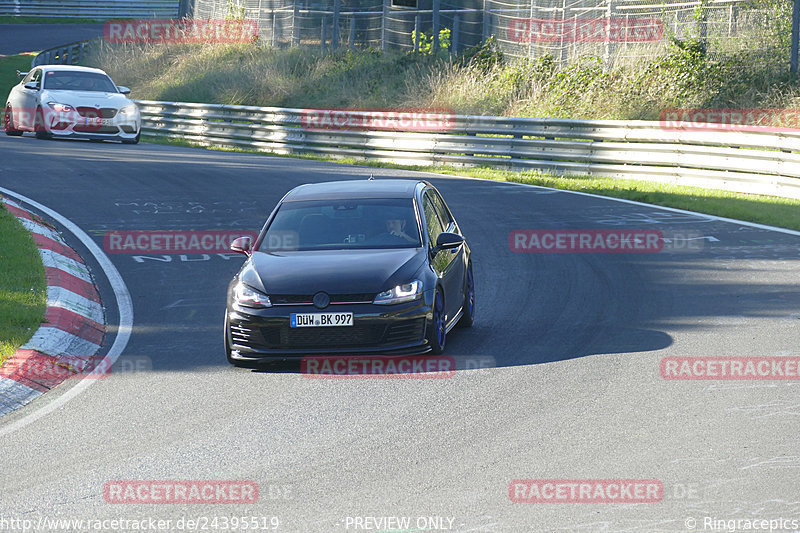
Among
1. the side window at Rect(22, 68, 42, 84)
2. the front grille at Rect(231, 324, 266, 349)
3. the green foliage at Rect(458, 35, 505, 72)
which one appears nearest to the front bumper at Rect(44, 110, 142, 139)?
the side window at Rect(22, 68, 42, 84)

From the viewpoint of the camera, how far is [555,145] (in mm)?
23469

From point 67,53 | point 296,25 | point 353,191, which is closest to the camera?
point 353,191

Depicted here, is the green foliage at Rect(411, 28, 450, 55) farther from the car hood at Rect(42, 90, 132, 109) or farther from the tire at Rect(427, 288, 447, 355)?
the tire at Rect(427, 288, 447, 355)

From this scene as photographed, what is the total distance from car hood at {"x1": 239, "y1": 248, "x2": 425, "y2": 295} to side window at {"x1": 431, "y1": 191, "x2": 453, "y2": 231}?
1.42 m

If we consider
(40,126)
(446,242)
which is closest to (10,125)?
(40,126)

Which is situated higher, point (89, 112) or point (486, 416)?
point (89, 112)

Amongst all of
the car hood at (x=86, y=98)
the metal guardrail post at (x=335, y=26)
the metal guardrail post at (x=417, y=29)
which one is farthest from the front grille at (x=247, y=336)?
the metal guardrail post at (x=335, y=26)

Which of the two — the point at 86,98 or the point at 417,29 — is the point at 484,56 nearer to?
the point at 417,29

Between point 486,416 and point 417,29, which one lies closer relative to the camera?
point 486,416

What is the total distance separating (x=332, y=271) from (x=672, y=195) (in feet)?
38.0

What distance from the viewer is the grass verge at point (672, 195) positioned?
57.1 ft

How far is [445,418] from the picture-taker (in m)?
7.70

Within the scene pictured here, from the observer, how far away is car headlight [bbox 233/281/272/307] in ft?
29.9

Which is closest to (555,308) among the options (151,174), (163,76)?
(151,174)
